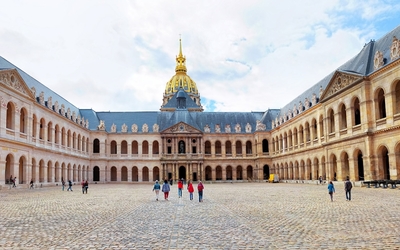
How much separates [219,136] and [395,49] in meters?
48.2

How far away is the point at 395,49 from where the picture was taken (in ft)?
115

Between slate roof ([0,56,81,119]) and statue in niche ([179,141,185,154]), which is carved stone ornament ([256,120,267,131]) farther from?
slate roof ([0,56,81,119])

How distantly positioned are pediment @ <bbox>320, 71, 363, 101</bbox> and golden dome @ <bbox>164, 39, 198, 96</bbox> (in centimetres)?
7809

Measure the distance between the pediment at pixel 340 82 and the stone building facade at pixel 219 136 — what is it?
4.7 inches

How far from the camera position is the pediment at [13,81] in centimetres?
3942

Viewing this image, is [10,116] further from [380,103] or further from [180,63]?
[180,63]

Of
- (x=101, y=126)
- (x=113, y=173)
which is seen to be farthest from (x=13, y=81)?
(x=113, y=173)

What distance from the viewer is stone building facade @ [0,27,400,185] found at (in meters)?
38.6

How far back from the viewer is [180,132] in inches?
3105

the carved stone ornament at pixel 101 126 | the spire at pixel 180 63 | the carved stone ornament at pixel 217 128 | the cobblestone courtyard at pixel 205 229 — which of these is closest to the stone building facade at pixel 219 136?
the carved stone ornament at pixel 101 126

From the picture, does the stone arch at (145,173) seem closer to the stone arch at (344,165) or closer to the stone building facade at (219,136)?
the stone building facade at (219,136)

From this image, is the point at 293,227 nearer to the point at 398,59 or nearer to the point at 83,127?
the point at 398,59

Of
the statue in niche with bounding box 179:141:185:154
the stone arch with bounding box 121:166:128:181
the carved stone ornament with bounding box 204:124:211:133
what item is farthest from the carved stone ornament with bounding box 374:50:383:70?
the stone arch with bounding box 121:166:128:181

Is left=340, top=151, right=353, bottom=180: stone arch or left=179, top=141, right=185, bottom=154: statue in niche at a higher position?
left=179, top=141, right=185, bottom=154: statue in niche
